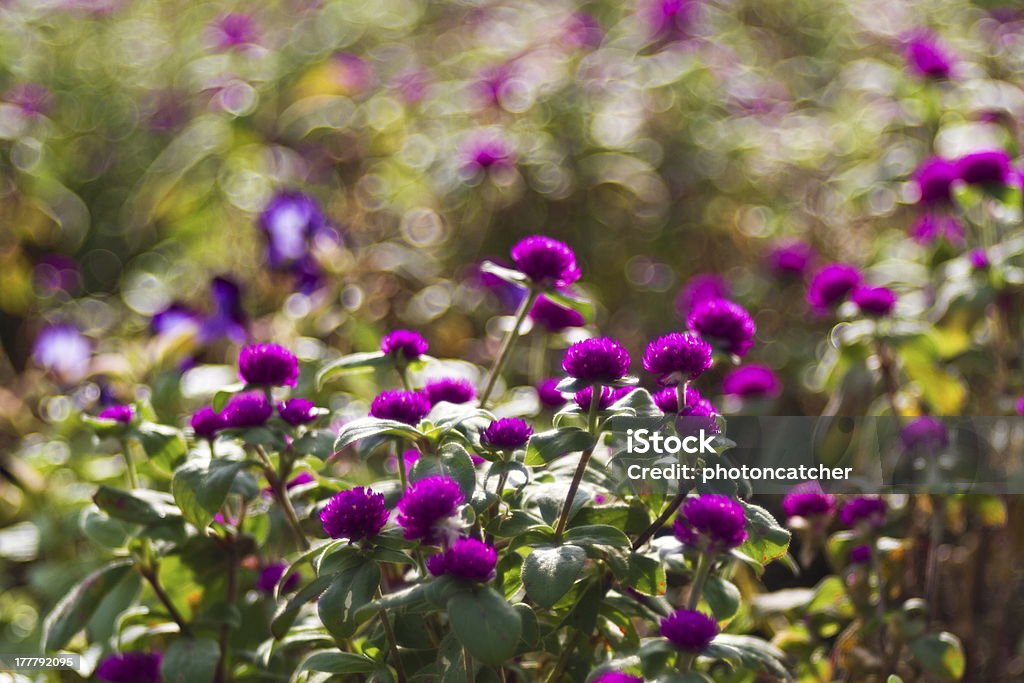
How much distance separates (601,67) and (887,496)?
146 centimetres

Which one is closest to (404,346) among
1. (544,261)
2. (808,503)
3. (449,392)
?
(449,392)

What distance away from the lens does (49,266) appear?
7.70 feet

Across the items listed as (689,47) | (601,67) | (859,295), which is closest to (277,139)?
(601,67)

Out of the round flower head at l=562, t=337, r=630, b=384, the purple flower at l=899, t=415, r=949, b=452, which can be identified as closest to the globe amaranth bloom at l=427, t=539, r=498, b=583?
the round flower head at l=562, t=337, r=630, b=384

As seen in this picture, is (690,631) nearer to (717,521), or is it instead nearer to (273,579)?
(717,521)

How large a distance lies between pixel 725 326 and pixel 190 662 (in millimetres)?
623

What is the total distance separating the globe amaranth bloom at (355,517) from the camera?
2.83 ft

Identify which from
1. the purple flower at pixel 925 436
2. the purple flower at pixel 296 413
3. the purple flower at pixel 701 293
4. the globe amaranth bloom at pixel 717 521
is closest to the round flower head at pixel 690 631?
the globe amaranth bloom at pixel 717 521

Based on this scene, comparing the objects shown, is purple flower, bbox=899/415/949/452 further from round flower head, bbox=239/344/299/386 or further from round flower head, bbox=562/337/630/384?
round flower head, bbox=239/344/299/386

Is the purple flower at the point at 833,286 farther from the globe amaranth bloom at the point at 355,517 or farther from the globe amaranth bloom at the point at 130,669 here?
the globe amaranth bloom at the point at 130,669

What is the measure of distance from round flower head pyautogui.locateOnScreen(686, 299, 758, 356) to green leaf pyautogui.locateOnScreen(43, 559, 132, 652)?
2.21 ft

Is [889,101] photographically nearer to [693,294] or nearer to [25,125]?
[693,294]

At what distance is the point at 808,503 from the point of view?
1.21m

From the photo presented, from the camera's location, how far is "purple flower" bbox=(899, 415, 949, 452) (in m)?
1.31
